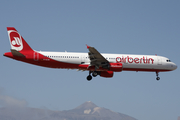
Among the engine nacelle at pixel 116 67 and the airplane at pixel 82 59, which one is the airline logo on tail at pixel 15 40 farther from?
the engine nacelle at pixel 116 67

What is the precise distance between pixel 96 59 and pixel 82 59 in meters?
2.64

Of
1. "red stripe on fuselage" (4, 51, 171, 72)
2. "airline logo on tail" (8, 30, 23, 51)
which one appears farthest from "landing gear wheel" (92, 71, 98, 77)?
"airline logo on tail" (8, 30, 23, 51)

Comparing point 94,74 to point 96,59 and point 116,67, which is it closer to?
point 96,59

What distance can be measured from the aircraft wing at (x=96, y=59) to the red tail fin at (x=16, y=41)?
10620 millimetres

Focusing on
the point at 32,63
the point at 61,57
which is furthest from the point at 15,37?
the point at 61,57

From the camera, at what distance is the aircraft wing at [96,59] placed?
158ft

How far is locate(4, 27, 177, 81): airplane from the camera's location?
160 ft

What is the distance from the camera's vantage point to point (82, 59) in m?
50.5

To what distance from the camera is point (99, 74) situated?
54.8 meters

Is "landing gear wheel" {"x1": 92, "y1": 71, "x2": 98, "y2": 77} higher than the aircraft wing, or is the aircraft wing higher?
the aircraft wing

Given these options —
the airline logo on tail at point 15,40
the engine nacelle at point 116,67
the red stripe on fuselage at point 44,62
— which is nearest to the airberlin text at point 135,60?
the engine nacelle at point 116,67

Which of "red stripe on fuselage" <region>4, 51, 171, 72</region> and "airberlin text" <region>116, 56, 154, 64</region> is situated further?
"airberlin text" <region>116, 56, 154, 64</region>

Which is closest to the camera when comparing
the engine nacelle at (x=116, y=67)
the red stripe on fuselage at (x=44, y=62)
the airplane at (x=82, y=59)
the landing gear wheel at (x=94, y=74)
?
the red stripe on fuselage at (x=44, y=62)

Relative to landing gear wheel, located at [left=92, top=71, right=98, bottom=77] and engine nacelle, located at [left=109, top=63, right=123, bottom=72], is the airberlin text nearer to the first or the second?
engine nacelle, located at [left=109, top=63, right=123, bottom=72]
